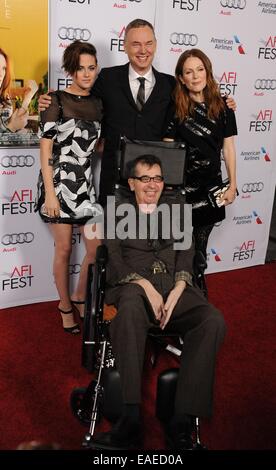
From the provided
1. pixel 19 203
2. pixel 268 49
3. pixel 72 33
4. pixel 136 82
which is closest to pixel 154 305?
pixel 136 82

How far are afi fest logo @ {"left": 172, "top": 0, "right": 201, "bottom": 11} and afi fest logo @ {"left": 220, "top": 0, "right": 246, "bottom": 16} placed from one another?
0.25 metres

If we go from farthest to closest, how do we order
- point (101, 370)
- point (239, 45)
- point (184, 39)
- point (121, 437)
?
point (239, 45) → point (184, 39) → point (101, 370) → point (121, 437)

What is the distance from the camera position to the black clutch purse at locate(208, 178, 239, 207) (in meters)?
3.28

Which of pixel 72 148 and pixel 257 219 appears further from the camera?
pixel 257 219

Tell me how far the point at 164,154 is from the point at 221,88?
62.2 inches

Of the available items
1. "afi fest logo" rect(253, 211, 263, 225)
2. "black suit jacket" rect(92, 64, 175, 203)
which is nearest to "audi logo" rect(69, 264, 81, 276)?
"black suit jacket" rect(92, 64, 175, 203)

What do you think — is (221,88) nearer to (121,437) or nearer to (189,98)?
(189,98)

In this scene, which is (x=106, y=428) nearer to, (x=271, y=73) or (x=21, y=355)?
(x=21, y=355)

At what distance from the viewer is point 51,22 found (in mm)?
3387

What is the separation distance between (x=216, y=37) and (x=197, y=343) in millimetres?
2738

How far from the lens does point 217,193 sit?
10.8 ft
